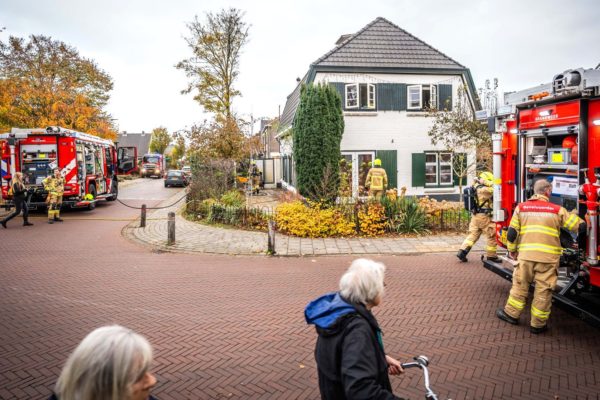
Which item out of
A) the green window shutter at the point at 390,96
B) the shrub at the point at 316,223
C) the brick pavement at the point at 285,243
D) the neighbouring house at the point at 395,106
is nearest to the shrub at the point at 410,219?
the brick pavement at the point at 285,243

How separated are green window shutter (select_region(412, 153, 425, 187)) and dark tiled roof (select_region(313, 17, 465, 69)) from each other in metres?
3.91

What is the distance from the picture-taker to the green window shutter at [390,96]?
1967 centimetres

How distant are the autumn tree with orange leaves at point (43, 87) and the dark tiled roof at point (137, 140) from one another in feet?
209

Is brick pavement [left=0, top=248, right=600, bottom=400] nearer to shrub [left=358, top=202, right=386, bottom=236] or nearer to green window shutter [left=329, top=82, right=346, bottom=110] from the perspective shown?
shrub [left=358, top=202, right=386, bottom=236]

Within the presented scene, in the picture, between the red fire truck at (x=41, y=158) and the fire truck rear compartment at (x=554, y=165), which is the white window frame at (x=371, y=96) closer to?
the red fire truck at (x=41, y=158)

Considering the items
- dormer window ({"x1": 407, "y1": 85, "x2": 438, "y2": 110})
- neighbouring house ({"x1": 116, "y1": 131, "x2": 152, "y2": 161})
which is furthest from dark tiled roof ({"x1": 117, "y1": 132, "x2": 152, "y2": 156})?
dormer window ({"x1": 407, "y1": 85, "x2": 438, "y2": 110})

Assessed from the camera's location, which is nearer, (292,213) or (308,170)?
(292,213)

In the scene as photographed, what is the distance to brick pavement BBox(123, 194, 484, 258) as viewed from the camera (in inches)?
424

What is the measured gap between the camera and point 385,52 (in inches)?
791

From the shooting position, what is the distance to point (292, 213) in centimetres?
1283

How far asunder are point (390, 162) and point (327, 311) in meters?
17.7

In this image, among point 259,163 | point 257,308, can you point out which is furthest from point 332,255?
point 259,163

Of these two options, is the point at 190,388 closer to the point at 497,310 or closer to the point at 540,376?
the point at 540,376

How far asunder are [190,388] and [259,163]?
1034 inches
